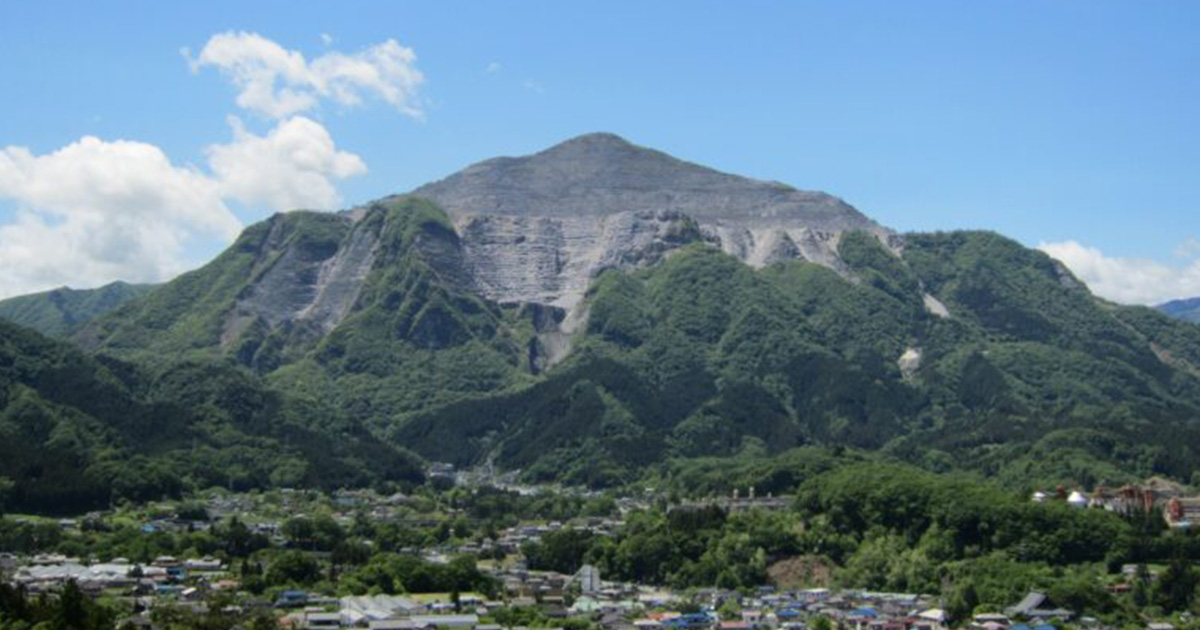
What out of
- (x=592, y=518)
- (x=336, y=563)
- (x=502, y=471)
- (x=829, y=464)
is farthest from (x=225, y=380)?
(x=336, y=563)

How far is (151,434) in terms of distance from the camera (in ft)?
483

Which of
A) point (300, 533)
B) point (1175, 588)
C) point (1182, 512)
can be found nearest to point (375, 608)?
point (300, 533)

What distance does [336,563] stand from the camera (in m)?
93.9

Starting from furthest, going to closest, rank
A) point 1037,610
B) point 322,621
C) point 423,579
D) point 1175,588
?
point 423,579 → point 1175,588 → point 1037,610 → point 322,621

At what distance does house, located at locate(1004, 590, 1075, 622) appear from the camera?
259 feet

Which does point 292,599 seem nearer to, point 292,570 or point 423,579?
point 292,570

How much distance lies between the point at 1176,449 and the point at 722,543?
58454 millimetres

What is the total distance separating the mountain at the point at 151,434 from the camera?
123 meters

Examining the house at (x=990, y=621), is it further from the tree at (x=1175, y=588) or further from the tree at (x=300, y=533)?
the tree at (x=300, y=533)

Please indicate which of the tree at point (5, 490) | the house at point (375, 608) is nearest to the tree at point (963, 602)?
the house at point (375, 608)

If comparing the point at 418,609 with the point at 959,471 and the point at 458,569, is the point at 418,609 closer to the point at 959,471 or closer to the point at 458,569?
the point at 458,569

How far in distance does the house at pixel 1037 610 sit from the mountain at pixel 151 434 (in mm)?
64370

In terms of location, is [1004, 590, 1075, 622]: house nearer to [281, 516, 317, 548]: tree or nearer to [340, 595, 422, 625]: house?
[340, 595, 422, 625]: house

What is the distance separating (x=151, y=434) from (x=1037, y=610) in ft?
287
